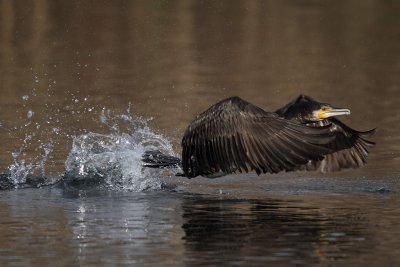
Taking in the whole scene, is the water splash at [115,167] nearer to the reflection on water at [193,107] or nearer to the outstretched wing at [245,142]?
the reflection on water at [193,107]

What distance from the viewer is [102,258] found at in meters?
9.79

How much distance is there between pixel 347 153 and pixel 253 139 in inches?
67.7

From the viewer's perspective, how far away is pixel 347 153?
13.0 metres

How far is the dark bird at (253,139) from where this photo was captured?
1144cm

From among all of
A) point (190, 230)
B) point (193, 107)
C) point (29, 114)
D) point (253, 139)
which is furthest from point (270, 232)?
point (193, 107)

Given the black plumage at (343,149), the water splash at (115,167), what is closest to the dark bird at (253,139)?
the black plumage at (343,149)

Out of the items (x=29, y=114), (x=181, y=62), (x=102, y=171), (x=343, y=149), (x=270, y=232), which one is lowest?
(x=270, y=232)

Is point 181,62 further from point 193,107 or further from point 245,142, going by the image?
point 245,142

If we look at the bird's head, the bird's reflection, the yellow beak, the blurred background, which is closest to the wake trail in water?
the blurred background

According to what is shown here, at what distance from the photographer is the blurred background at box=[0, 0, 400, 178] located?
17.2 metres

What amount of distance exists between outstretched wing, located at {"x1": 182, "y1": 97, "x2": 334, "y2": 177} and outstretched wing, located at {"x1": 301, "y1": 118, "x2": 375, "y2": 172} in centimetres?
91

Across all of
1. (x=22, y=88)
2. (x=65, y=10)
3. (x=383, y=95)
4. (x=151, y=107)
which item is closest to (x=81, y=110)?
(x=151, y=107)

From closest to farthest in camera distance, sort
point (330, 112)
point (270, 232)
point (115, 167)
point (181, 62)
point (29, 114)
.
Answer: point (270, 232)
point (330, 112)
point (115, 167)
point (29, 114)
point (181, 62)

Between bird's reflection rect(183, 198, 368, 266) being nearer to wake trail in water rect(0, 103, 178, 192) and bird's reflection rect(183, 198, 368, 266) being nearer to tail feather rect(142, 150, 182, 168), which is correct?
tail feather rect(142, 150, 182, 168)
